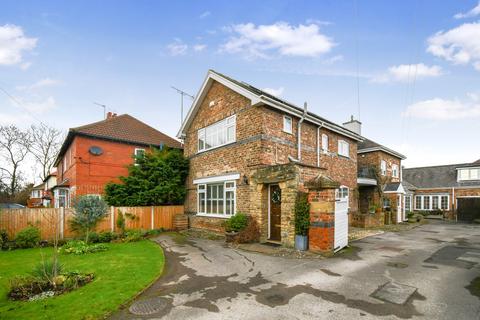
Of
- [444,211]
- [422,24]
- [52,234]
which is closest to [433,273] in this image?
[422,24]

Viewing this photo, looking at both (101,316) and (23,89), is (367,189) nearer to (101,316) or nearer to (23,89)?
(101,316)

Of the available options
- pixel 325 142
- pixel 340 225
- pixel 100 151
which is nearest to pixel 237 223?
pixel 340 225

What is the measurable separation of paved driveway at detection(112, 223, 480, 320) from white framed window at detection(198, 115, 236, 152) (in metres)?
6.59

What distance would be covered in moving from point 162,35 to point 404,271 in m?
13.4

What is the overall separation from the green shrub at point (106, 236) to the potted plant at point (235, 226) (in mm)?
6266

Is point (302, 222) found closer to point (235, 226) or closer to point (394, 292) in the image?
point (235, 226)

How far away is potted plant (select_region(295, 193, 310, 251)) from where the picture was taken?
9.00 meters

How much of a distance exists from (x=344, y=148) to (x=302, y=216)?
1038 cm

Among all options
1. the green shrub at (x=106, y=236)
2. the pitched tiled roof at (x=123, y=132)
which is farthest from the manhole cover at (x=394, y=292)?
the pitched tiled roof at (x=123, y=132)

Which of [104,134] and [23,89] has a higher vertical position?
[23,89]

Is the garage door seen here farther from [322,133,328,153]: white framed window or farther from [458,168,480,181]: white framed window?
[322,133,328,153]: white framed window

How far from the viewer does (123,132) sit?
67.7 ft

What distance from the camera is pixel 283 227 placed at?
32.1 feet

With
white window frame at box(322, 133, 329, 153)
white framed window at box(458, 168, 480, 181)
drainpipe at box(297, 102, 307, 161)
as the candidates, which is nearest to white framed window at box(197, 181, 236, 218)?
drainpipe at box(297, 102, 307, 161)
